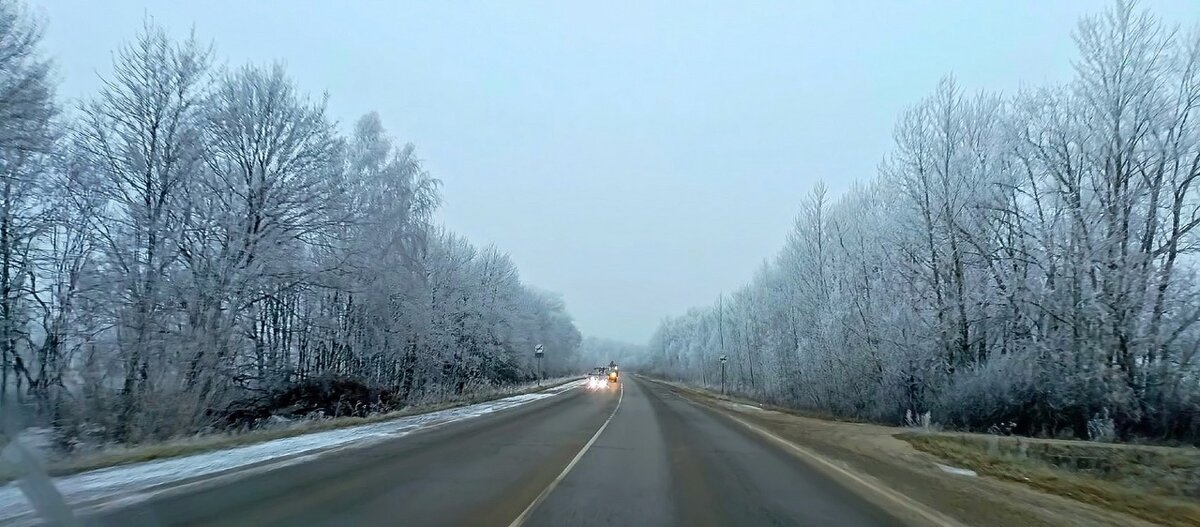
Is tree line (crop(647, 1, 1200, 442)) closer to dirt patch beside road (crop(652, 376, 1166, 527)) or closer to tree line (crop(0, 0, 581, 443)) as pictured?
dirt patch beside road (crop(652, 376, 1166, 527))

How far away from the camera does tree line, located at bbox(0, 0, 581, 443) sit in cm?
1861

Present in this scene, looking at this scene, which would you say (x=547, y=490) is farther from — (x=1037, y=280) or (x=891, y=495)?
(x=1037, y=280)

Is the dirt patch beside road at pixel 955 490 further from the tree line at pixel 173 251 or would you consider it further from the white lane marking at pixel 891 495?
the tree line at pixel 173 251

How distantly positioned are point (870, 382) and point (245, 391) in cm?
2513

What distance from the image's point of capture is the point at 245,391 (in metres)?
27.0

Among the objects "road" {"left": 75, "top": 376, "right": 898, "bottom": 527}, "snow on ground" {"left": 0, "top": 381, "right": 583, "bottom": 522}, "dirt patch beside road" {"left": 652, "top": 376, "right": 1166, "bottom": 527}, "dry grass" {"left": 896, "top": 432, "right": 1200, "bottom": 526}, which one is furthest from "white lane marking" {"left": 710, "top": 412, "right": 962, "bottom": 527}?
"snow on ground" {"left": 0, "top": 381, "right": 583, "bottom": 522}

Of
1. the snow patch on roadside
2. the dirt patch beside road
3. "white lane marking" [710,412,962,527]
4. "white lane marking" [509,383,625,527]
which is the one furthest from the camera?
the snow patch on roadside

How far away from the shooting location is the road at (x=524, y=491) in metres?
8.62

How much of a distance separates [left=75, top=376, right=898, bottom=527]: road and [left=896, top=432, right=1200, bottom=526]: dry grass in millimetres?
3781

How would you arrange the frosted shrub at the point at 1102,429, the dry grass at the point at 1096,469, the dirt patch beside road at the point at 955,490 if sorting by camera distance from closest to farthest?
the dirt patch beside road at the point at 955,490
the dry grass at the point at 1096,469
the frosted shrub at the point at 1102,429

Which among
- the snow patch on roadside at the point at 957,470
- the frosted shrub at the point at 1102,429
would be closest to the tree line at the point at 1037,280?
the frosted shrub at the point at 1102,429

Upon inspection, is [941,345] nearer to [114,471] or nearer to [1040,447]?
[1040,447]

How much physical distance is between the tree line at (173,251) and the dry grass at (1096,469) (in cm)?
1848

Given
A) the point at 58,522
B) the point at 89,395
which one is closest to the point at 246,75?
the point at 89,395
